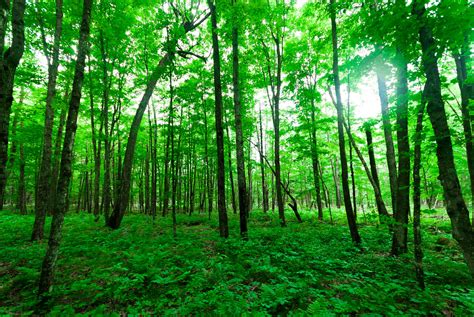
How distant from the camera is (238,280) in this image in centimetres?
490

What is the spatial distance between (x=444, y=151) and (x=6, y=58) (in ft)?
35.2

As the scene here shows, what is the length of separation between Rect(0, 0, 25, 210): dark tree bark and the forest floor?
2973mm

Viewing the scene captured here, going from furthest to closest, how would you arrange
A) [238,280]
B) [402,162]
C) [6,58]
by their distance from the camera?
1. [402,162]
2. [6,58]
3. [238,280]

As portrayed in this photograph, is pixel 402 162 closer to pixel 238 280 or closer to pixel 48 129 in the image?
pixel 238 280

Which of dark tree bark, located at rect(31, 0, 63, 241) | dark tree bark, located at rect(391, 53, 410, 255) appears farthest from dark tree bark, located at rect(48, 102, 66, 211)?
dark tree bark, located at rect(391, 53, 410, 255)

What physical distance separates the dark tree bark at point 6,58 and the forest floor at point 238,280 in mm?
2973

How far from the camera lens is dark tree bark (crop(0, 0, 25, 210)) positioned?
14.2 feet

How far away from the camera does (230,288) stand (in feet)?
15.3

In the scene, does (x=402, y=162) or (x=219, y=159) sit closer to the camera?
(x=402, y=162)

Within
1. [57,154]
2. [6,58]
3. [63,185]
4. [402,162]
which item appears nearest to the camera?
[63,185]

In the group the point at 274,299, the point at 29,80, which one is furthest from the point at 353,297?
the point at 29,80

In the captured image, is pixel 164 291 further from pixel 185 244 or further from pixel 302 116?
pixel 302 116

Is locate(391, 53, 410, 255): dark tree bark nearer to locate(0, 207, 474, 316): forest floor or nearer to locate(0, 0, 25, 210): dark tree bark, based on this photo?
locate(0, 207, 474, 316): forest floor

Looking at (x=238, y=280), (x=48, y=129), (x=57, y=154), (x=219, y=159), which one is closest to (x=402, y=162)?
(x=238, y=280)
